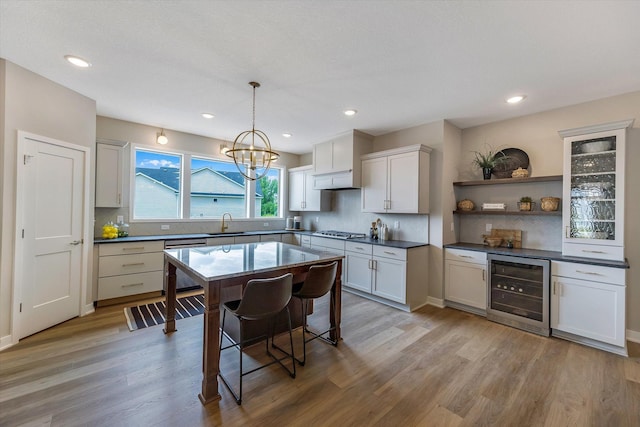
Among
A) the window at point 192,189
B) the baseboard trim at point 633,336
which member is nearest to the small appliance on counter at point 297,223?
the window at point 192,189

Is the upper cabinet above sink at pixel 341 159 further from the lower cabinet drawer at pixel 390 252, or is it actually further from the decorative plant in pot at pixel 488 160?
the decorative plant in pot at pixel 488 160

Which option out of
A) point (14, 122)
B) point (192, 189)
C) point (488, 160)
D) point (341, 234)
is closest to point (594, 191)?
point (488, 160)

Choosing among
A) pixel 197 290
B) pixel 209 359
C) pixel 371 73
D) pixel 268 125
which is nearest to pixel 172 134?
pixel 268 125

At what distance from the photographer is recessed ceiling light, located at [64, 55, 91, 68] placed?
243cm

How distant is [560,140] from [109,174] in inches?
233

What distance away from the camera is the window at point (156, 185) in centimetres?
444

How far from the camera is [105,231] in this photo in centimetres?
387

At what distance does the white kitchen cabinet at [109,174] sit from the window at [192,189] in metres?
0.52

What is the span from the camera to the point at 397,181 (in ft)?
13.3

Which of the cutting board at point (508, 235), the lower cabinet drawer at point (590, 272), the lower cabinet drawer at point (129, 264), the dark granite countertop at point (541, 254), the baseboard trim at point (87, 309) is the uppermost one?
the cutting board at point (508, 235)

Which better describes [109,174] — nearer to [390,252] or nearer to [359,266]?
[359,266]

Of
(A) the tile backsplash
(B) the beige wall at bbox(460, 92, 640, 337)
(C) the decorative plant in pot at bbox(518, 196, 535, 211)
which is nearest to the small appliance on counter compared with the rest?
(A) the tile backsplash

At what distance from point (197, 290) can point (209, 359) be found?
9.16 ft

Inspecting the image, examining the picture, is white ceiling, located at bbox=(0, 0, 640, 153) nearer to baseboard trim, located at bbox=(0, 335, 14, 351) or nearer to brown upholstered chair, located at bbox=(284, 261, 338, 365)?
brown upholstered chair, located at bbox=(284, 261, 338, 365)
